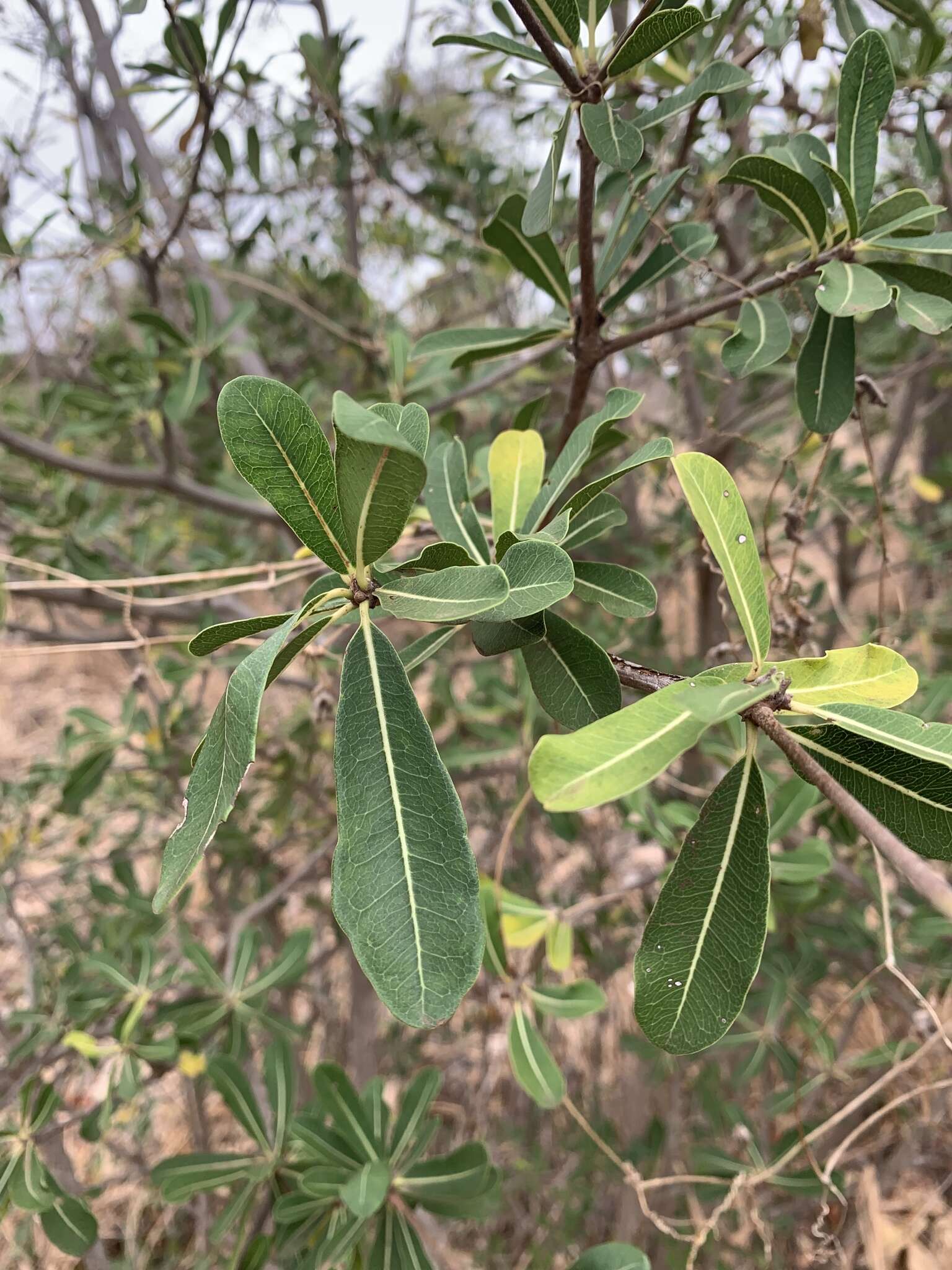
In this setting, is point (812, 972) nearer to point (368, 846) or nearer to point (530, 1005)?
point (530, 1005)

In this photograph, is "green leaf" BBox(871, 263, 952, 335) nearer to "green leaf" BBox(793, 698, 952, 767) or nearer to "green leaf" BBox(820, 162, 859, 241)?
"green leaf" BBox(820, 162, 859, 241)

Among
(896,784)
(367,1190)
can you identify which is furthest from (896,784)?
(367,1190)

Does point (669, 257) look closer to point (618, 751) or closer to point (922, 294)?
point (922, 294)

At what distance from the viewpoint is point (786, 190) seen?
0.55 metres

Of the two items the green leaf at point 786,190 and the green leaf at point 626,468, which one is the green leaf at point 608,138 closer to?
the green leaf at point 786,190

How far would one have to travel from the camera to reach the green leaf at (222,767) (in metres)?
→ 0.32

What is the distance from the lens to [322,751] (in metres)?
1.78

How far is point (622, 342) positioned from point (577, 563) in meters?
0.23

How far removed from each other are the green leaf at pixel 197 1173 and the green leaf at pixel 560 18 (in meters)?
1.17

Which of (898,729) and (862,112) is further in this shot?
(862,112)

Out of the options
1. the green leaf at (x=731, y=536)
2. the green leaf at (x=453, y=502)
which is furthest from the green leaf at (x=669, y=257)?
the green leaf at (x=731, y=536)

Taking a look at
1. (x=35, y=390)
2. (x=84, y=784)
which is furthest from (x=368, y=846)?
(x=35, y=390)

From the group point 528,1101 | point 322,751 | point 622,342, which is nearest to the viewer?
point 622,342

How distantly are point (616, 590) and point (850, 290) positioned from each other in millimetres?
260
